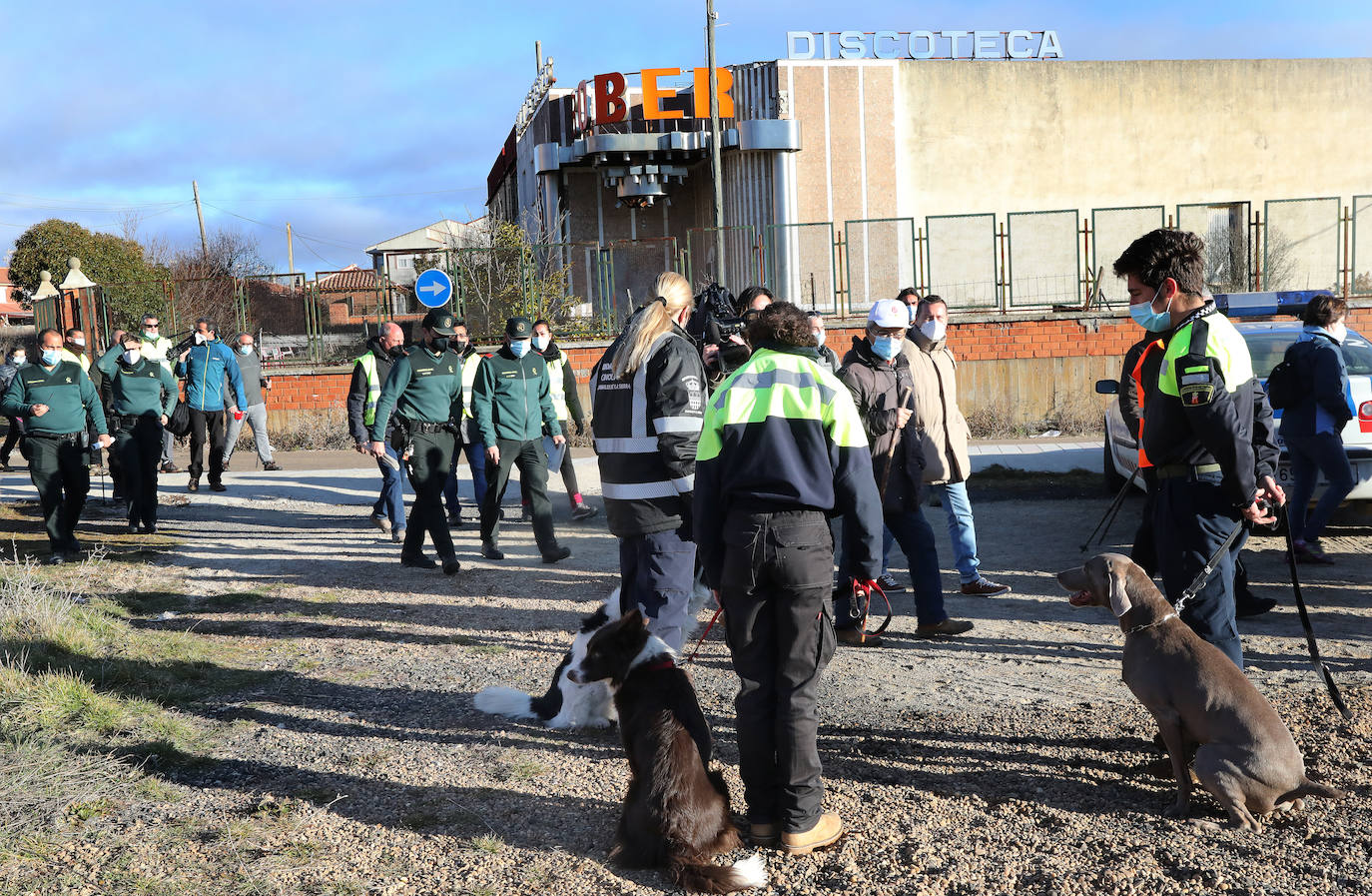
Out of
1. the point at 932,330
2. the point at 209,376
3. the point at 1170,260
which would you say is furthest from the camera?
the point at 209,376

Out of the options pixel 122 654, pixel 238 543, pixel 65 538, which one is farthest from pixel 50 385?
pixel 122 654

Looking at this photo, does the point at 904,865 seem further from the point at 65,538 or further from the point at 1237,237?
the point at 1237,237

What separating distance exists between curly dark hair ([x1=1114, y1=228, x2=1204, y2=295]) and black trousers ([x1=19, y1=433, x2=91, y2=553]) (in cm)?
814

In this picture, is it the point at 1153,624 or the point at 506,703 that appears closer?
the point at 1153,624

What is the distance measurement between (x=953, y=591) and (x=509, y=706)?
342 cm

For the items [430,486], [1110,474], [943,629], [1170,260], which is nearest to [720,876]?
[1170,260]

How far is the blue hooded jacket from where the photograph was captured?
40.7 ft

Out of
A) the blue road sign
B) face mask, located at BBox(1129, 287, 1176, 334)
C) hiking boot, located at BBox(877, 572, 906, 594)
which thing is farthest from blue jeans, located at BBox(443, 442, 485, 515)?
the blue road sign

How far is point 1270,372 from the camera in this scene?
802cm

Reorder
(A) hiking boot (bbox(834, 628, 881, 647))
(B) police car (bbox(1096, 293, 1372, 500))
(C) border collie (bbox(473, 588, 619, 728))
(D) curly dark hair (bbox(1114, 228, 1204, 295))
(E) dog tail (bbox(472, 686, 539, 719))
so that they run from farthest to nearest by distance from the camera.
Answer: (B) police car (bbox(1096, 293, 1372, 500))
(A) hiking boot (bbox(834, 628, 881, 647))
(E) dog tail (bbox(472, 686, 539, 719))
(C) border collie (bbox(473, 588, 619, 728))
(D) curly dark hair (bbox(1114, 228, 1204, 295))

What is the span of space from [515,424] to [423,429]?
2.28 feet

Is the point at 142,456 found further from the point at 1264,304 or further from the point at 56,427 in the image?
the point at 1264,304

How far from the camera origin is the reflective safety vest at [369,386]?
9.42m

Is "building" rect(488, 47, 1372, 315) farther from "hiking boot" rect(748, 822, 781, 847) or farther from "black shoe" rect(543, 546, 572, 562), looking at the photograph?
"hiking boot" rect(748, 822, 781, 847)
